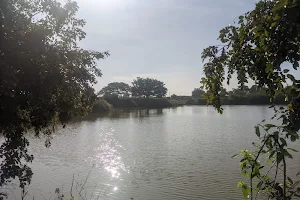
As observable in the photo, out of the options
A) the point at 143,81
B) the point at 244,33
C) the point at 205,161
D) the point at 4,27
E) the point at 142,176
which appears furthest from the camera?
the point at 143,81

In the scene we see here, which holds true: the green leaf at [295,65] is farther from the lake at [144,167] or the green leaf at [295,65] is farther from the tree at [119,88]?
the tree at [119,88]

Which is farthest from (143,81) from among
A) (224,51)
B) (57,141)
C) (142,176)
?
(224,51)

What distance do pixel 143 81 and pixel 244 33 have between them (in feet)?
363

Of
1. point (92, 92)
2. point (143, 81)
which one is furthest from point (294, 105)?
point (143, 81)

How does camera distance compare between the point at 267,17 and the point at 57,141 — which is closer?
the point at 267,17

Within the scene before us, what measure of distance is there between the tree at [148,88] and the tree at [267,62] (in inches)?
4232

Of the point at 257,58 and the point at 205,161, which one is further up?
the point at 257,58

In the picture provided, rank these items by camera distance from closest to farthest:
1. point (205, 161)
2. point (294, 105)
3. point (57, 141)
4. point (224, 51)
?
1. point (294, 105)
2. point (224, 51)
3. point (205, 161)
4. point (57, 141)

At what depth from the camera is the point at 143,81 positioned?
112 meters

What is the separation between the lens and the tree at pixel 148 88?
363ft

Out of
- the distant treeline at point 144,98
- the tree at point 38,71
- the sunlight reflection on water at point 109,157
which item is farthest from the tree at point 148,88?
the tree at point 38,71

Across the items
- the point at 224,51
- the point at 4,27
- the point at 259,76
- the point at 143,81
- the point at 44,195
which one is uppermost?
the point at 143,81

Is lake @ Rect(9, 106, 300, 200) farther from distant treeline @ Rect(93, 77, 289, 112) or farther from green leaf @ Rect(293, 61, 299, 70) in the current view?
distant treeline @ Rect(93, 77, 289, 112)

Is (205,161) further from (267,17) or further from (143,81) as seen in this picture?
(143,81)
